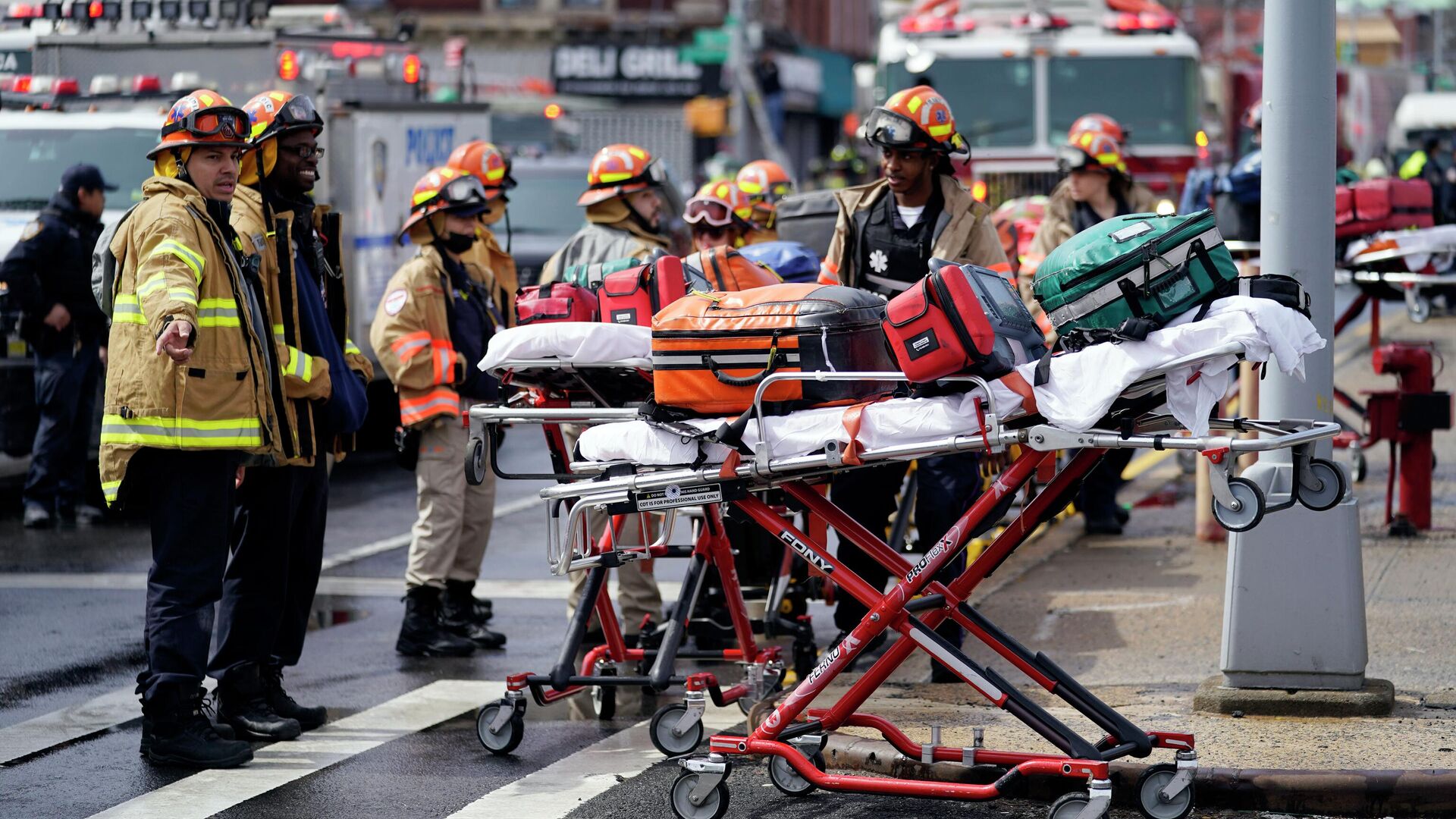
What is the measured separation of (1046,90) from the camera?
19.0m

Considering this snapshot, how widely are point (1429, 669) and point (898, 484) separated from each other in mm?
2133

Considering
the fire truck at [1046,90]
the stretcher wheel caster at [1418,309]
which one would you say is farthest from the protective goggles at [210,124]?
the fire truck at [1046,90]

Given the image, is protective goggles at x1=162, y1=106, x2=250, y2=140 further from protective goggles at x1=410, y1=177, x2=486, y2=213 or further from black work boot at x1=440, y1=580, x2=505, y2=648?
black work boot at x1=440, y1=580, x2=505, y2=648

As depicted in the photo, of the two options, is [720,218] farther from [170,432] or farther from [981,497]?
[981,497]

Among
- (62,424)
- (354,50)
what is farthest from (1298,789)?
(354,50)

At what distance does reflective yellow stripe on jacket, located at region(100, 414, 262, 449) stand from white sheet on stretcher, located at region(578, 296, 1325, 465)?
205 centimetres

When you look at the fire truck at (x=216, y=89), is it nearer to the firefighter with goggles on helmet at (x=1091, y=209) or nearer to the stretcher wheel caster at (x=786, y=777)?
the firefighter with goggles on helmet at (x=1091, y=209)

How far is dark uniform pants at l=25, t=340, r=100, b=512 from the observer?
39.5ft

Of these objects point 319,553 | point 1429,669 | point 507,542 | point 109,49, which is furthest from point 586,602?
point 109,49

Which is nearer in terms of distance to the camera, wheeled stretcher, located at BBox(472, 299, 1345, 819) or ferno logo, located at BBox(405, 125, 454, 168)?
wheeled stretcher, located at BBox(472, 299, 1345, 819)

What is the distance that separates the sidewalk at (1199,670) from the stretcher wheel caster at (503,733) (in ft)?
3.60

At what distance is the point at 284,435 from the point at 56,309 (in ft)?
19.2

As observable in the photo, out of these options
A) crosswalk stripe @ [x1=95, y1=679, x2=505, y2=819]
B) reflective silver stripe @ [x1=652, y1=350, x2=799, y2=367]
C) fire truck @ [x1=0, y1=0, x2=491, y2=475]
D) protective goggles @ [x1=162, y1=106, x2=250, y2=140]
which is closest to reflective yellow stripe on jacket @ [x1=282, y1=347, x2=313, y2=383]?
protective goggles @ [x1=162, y1=106, x2=250, y2=140]

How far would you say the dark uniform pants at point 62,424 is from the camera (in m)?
12.1
